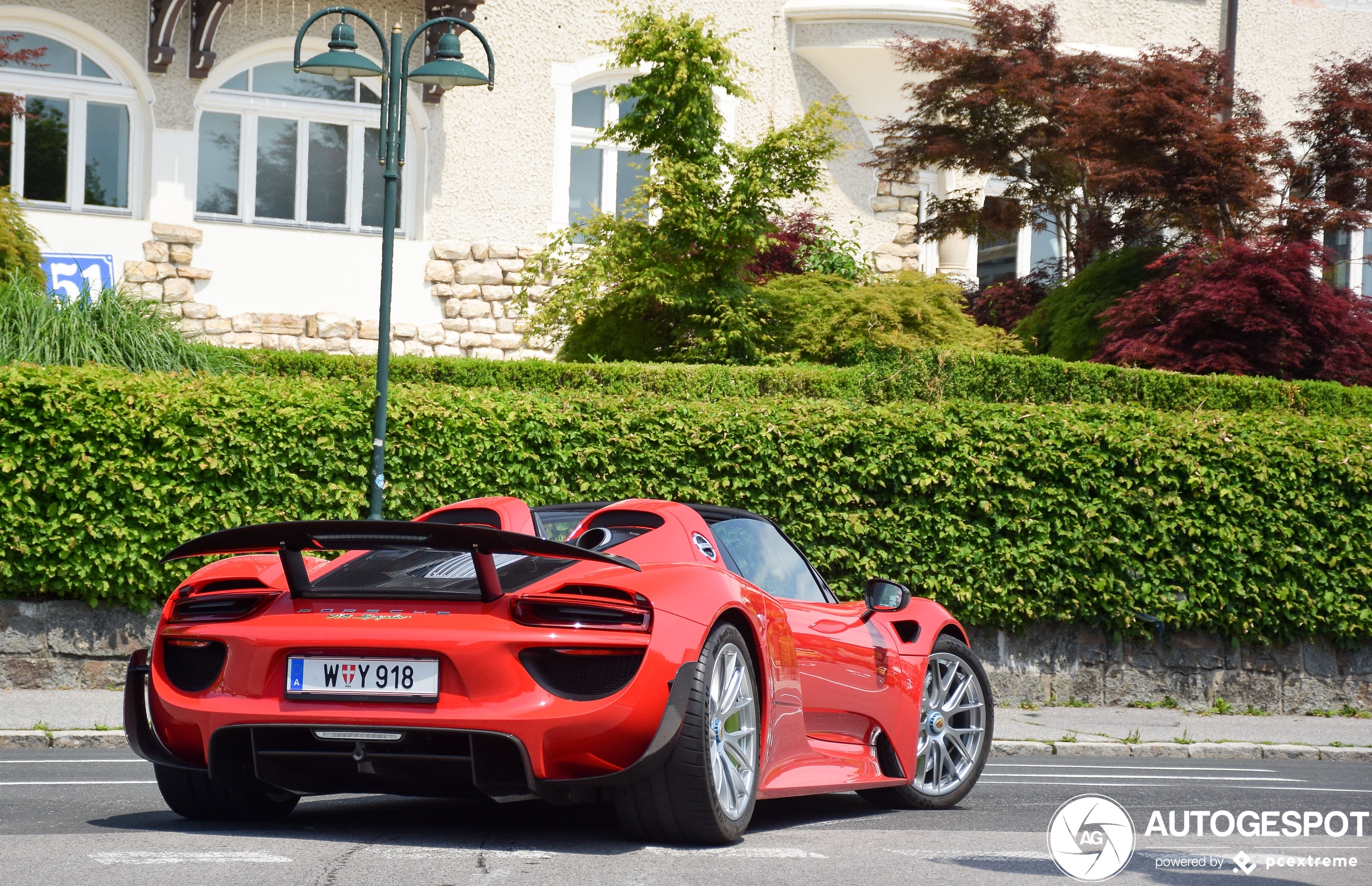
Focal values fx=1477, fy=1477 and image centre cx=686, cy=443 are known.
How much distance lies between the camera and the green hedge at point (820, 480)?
34.9 feet

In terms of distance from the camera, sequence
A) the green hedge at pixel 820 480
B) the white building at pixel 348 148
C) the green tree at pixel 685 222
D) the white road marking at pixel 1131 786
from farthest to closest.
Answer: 1. the white building at pixel 348 148
2. the green tree at pixel 685 222
3. the green hedge at pixel 820 480
4. the white road marking at pixel 1131 786

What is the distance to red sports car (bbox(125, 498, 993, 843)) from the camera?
468cm

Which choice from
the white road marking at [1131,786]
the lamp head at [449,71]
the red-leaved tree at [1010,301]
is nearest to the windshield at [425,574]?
the white road marking at [1131,786]

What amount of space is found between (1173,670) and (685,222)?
7506mm

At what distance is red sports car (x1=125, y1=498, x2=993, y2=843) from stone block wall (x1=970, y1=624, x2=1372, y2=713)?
275 inches

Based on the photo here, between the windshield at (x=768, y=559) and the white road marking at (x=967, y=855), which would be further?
the windshield at (x=768, y=559)

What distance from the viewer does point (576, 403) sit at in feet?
37.8

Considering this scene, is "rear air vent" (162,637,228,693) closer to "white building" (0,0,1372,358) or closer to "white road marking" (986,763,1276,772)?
"white road marking" (986,763,1276,772)

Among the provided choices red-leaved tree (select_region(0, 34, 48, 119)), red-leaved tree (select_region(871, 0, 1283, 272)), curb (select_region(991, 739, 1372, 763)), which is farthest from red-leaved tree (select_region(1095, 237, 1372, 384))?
red-leaved tree (select_region(0, 34, 48, 119))

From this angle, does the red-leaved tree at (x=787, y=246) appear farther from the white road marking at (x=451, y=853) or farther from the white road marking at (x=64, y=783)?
the white road marking at (x=451, y=853)

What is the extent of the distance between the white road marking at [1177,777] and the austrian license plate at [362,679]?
15.4ft

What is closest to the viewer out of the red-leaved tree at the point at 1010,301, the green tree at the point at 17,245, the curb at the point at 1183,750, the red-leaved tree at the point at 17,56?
the curb at the point at 1183,750

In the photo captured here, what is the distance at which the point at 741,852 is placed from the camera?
16.4 feet

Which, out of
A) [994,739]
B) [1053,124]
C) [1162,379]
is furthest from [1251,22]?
[994,739]
